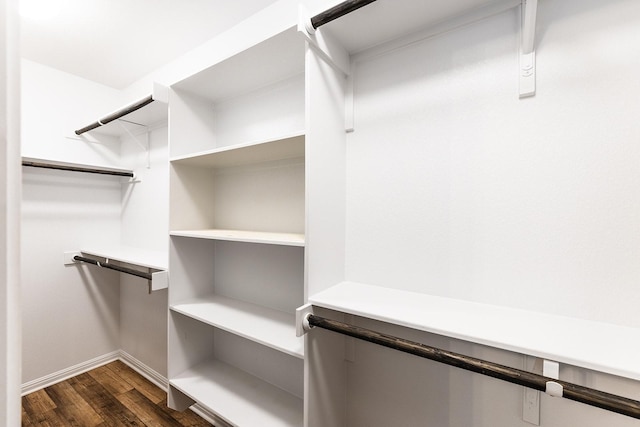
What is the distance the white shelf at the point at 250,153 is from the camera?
3.84ft

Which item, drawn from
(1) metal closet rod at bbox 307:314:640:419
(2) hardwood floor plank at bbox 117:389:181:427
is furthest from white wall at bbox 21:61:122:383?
(1) metal closet rod at bbox 307:314:640:419

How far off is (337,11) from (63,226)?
8.15 feet

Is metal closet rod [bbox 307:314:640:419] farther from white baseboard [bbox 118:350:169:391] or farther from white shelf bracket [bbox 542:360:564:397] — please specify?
white baseboard [bbox 118:350:169:391]

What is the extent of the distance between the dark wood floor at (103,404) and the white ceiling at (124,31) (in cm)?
230

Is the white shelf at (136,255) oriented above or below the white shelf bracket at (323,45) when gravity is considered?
below

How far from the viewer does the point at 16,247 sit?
27 centimetres

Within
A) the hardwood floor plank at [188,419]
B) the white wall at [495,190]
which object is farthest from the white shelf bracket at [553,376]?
the hardwood floor plank at [188,419]

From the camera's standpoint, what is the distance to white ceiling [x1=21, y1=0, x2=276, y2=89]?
1.53 metres

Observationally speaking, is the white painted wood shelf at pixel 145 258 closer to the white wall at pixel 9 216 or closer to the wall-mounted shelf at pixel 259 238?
the wall-mounted shelf at pixel 259 238

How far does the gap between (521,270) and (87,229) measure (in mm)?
2863

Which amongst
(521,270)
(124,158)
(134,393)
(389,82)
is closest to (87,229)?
(124,158)

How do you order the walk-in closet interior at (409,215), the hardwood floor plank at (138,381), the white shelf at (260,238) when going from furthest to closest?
the hardwood floor plank at (138,381)
the white shelf at (260,238)
the walk-in closet interior at (409,215)

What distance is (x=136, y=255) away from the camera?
2.00 meters

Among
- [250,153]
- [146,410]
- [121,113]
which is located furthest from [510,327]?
[121,113]
